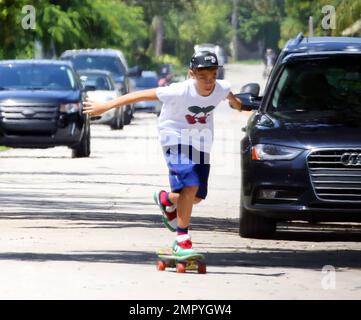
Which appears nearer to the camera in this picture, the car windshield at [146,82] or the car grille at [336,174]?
the car grille at [336,174]

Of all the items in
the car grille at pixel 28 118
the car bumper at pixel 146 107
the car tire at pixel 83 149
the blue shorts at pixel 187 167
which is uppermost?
the blue shorts at pixel 187 167

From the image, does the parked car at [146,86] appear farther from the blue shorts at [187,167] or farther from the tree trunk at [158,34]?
the tree trunk at [158,34]

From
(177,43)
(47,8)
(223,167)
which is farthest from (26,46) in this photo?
(177,43)

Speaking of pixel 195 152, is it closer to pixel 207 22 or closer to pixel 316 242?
pixel 316 242

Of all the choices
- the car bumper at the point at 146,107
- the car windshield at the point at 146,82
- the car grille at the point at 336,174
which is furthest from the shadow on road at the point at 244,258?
the car windshield at the point at 146,82

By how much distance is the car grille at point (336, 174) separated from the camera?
14477 mm

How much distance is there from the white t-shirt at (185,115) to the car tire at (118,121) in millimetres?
28534

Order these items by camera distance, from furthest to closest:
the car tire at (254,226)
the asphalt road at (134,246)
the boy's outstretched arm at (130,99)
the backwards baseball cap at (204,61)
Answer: the car tire at (254,226) < the boy's outstretched arm at (130,99) < the backwards baseball cap at (204,61) < the asphalt road at (134,246)

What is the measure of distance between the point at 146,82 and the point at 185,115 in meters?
42.5

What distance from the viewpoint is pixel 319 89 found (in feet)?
52.5

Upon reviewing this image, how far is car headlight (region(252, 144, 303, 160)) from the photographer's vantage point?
14586 mm

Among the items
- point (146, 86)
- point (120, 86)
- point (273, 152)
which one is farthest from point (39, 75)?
point (146, 86)

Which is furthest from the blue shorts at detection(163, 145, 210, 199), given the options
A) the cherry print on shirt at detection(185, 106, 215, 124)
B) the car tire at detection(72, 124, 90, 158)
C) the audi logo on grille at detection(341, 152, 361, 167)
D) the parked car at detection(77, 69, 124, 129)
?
the parked car at detection(77, 69, 124, 129)

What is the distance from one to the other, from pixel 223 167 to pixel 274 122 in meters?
11.4
